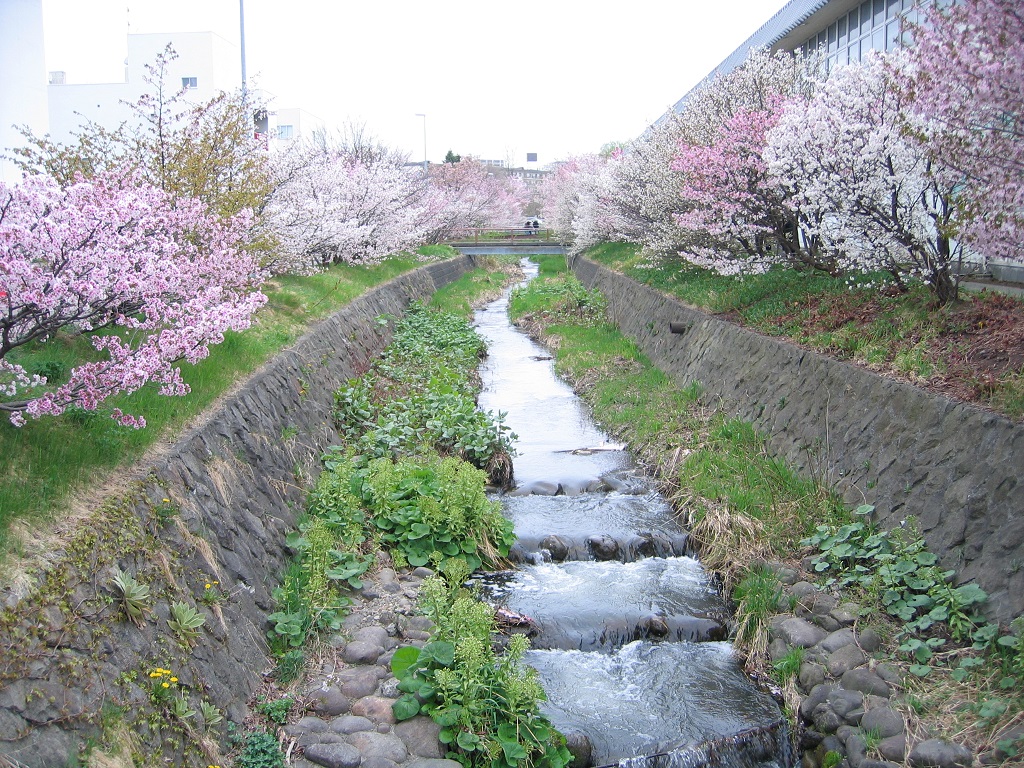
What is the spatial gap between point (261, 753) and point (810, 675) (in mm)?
4011

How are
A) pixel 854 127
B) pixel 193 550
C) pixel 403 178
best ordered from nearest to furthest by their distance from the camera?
pixel 193 550 → pixel 854 127 → pixel 403 178

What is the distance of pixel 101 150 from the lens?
1023cm

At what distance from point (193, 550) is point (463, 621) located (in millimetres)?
2055

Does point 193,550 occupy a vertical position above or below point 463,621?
above

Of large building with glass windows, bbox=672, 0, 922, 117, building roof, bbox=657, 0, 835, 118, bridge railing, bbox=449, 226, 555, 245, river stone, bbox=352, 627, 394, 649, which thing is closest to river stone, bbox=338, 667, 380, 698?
river stone, bbox=352, 627, 394, 649

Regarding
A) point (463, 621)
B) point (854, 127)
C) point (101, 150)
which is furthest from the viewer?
point (101, 150)

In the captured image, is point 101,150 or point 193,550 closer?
point 193,550

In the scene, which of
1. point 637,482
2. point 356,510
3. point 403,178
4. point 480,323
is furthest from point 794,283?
point 403,178

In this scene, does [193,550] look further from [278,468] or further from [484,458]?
[484,458]

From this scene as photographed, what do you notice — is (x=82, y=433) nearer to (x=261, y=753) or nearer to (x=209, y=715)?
(x=209, y=715)

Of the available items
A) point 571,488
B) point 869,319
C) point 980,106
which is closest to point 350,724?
point 571,488

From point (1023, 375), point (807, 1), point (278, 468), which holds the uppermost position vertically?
point (807, 1)

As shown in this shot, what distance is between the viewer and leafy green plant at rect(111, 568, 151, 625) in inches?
176

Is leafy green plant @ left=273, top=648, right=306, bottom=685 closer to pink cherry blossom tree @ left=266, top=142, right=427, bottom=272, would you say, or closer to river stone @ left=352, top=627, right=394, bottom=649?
river stone @ left=352, top=627, right=394, bottom=649
